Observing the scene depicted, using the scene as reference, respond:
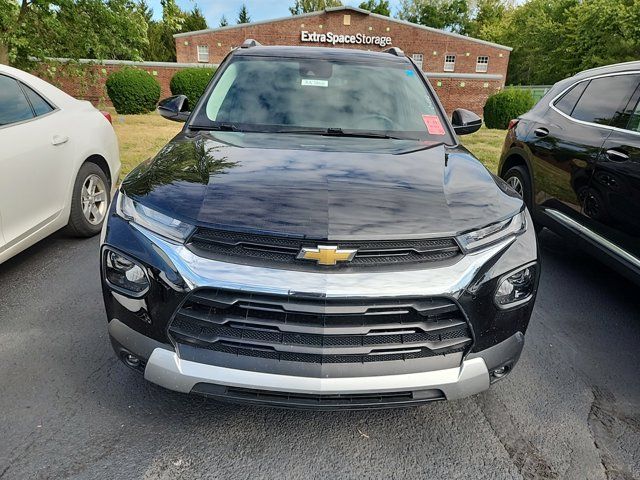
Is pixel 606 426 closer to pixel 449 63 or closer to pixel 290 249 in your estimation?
pixel 290 249

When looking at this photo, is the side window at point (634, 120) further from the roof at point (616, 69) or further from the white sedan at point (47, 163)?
the white sedan at point (47, 163)

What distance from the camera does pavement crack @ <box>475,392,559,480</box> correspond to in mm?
2096

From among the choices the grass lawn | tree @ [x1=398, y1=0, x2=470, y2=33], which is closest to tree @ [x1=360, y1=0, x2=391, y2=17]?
tree @ [x1=398, y1=0, x2=470, y2=33]

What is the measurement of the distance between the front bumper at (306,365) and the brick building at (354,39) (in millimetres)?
34936

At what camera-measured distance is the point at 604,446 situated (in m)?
2.26

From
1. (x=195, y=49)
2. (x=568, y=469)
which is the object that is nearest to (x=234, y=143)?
(x=568, y=469)

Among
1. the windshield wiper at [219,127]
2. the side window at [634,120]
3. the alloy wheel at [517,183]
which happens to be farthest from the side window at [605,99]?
the windshield wiper at [219,127]

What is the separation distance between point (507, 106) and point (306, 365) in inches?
631

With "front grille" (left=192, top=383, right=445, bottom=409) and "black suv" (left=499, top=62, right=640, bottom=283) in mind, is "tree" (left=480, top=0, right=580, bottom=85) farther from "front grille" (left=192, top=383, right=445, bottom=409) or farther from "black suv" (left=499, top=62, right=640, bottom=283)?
"front grille" (left=192, top=383, right=445, bottom=409)

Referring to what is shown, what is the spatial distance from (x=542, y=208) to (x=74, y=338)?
12.9 feet

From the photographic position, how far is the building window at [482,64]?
37.5m

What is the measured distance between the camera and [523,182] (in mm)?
4797

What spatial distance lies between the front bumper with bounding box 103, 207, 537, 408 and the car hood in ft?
0.53

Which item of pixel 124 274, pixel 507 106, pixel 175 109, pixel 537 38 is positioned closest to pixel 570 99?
pixel 175 109
